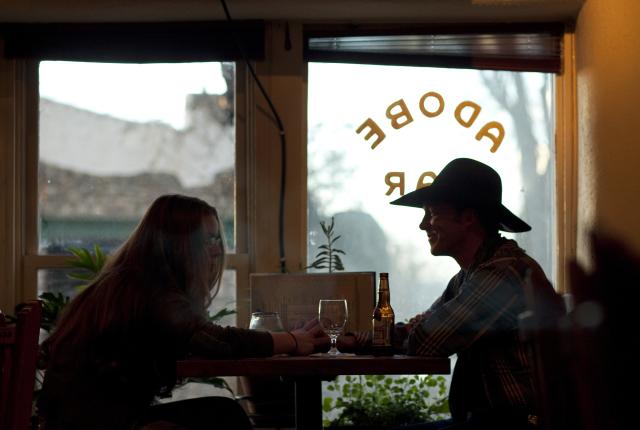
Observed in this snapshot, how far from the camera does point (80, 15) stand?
171 inches

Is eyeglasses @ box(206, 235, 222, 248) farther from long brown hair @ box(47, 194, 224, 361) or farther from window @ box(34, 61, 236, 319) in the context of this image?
window @ box(34, 61, 236, 319)

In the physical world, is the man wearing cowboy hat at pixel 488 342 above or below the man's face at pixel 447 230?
below

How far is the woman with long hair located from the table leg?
7.2 inches

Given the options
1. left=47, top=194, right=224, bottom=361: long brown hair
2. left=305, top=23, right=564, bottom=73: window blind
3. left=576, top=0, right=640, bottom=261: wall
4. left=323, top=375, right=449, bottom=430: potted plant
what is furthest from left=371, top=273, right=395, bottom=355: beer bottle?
left=305, top=23, right=564, bottom=73: window blind

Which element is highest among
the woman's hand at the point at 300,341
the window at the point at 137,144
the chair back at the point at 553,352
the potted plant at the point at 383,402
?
the window at the point at 137,144

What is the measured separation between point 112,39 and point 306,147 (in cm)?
108

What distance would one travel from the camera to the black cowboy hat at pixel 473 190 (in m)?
2.87

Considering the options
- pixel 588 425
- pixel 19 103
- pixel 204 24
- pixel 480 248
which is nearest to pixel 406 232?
pixel 204 24

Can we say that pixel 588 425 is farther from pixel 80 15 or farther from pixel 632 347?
pixel 80 15

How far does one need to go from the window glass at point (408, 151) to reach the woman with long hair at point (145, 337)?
1851 mm

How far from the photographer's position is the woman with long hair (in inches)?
94.0

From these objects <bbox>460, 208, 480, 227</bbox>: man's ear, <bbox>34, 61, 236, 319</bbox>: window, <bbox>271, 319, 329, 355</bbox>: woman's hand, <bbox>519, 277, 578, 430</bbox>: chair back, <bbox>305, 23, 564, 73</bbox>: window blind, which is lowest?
<bbox>271, 319, 329, 355</bbox>: woman's hand

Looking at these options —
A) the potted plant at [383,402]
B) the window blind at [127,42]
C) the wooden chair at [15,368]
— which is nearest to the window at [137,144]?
the window blind at [127,42]

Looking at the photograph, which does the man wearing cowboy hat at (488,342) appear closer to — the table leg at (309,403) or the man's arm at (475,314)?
A: the man's arm at (475,314)
